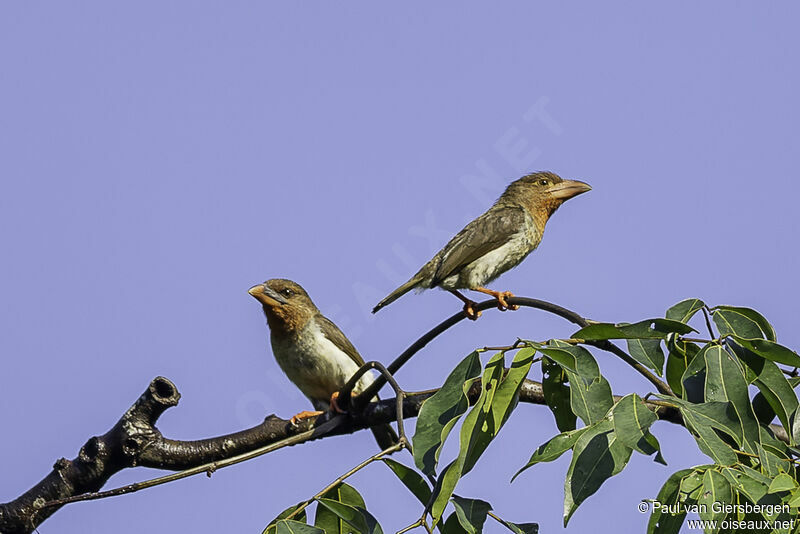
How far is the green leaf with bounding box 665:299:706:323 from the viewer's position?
360cm

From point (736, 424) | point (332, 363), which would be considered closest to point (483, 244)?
point (332, 363)

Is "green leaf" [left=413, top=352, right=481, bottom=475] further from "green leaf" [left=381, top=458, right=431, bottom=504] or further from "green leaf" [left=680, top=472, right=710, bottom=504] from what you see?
"green leaf" [left=680, top=472, right=710, bottom=504]

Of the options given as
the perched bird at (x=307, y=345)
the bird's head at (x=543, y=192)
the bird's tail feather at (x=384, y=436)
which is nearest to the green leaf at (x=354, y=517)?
the bird's tail feather at (x=384, y=436)

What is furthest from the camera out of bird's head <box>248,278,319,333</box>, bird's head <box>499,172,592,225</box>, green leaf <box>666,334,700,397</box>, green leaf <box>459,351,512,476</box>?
bird's head <box>499,172,592,225</box>

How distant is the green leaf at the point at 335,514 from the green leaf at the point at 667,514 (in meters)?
1.04

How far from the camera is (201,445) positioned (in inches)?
179

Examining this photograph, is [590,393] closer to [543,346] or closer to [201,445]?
[543,346]

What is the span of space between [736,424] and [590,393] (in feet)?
1.46

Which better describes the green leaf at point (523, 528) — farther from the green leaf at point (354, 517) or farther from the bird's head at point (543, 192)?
the bird's head at point (543, 192)

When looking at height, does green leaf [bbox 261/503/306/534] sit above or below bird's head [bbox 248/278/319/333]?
below

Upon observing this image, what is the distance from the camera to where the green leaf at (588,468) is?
9.18ft

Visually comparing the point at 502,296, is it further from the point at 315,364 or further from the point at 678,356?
the point at 678,356

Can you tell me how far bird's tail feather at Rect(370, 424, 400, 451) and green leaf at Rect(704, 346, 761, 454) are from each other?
382 cm

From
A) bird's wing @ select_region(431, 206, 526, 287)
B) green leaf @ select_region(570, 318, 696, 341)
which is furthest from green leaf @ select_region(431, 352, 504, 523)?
bird's wing @ select_region(431, 206, 526, 287)
